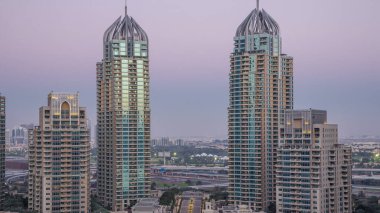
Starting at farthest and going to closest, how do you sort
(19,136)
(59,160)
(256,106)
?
(19,136)
(256,106)
(59,160)

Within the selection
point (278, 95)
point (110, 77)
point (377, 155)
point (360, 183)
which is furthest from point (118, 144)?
point (377, 155)

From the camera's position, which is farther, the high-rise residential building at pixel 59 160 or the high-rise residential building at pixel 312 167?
the high-rise residential building at pixel 59 160

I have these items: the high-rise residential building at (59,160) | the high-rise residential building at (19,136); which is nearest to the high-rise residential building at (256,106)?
the high-rise residential building at (59,160)

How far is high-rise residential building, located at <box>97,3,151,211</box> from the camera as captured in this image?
64.9 metres

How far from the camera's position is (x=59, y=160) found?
55438 mm

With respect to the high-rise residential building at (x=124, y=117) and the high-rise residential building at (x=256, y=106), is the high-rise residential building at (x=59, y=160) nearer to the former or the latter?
the high-rise residential building at (x=124, y=117)

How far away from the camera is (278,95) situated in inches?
2469

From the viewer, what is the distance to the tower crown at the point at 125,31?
2653 inches

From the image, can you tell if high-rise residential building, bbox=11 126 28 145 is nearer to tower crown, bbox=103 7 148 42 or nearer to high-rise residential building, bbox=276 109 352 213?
tower crown, bbox=103 7 148 42

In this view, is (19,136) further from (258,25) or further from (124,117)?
(258,25)

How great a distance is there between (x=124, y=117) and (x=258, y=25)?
15.6 metres

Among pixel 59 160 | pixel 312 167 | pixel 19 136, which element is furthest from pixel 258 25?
pixel 19 136

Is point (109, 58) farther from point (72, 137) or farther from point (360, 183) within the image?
point (360, 183)

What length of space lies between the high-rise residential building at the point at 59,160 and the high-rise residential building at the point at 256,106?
47.3ft
